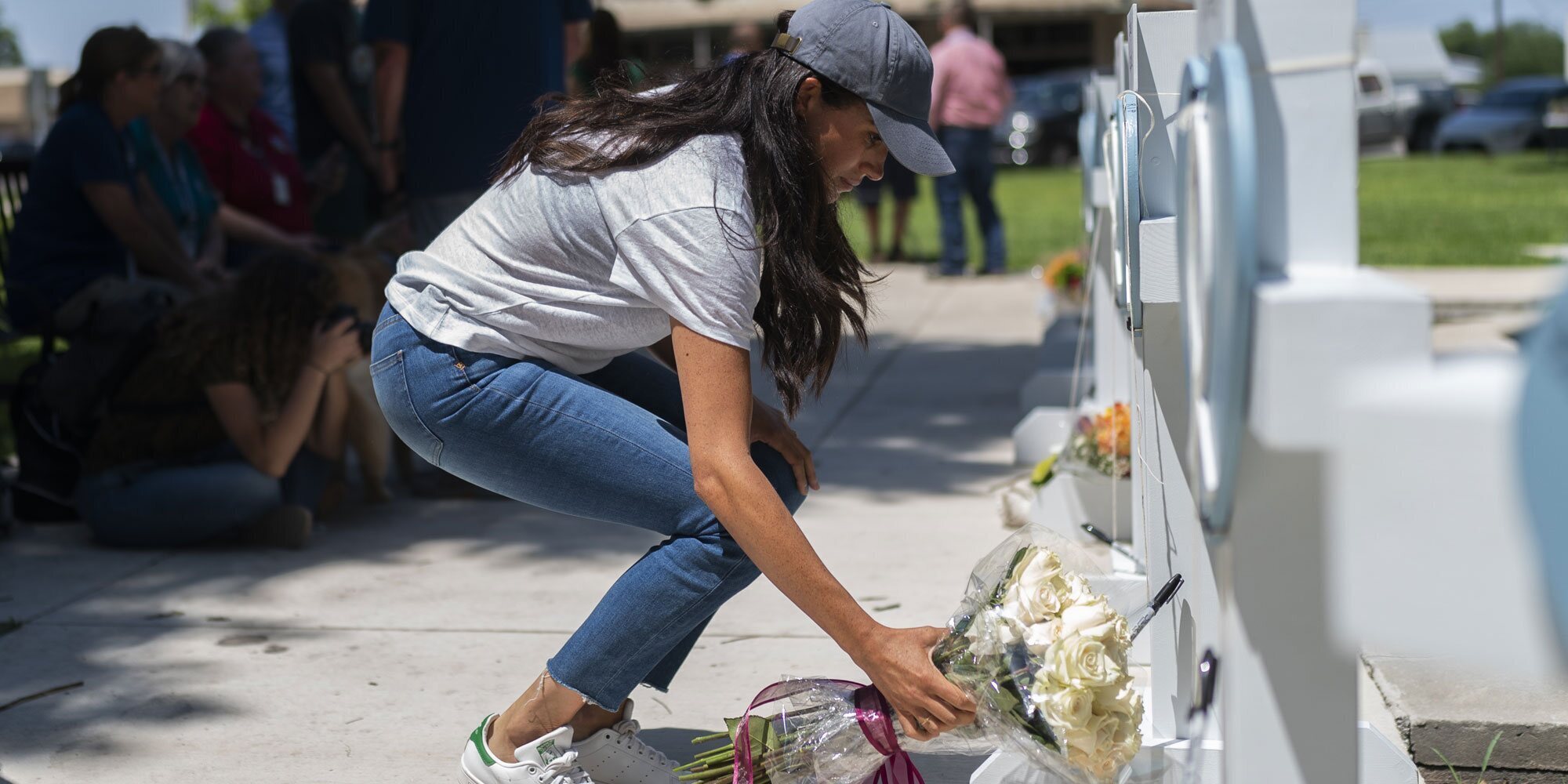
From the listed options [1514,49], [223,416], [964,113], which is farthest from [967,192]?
[1514,49]

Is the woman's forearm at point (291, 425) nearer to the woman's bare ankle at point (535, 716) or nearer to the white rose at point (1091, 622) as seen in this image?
the woman's bare ankle at point (535, 716)

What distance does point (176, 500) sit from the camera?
13.7 feet

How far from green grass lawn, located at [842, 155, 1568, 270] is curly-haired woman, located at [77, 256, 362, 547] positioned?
485 centimetres

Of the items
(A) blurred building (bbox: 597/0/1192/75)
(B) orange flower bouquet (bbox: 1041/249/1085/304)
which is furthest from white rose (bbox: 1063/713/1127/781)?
(A) blurred building (bbox: 597/0/1192/75)

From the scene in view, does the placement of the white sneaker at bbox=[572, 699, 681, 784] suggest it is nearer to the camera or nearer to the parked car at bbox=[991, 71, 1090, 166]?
the camera

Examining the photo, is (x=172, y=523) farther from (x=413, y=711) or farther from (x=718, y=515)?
(x=718, y=515)

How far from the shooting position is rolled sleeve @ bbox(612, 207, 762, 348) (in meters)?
2.18

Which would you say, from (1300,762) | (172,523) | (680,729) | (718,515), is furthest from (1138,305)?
(172,523)

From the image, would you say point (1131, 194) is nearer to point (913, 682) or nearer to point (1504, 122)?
point (913, 682)

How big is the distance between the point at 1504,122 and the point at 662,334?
88.9ft

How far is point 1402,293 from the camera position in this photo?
1.52 meters

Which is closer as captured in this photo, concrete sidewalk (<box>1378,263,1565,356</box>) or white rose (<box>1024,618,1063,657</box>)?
white rose (<box>1024,618,1063,657</box>)

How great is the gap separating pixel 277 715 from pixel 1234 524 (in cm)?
211

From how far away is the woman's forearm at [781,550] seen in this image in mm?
2121
